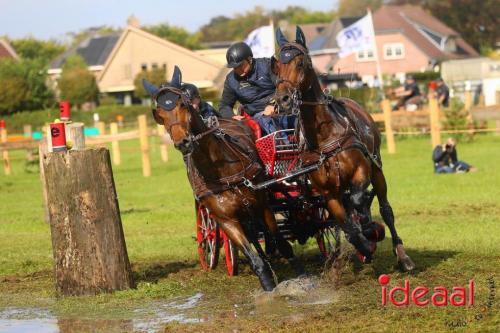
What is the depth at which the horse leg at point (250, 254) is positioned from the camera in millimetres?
9375

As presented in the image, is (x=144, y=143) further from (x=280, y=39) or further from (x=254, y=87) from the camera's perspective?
(x=280, y=39)

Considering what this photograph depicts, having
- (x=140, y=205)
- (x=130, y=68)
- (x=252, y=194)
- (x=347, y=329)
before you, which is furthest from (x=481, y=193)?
(x=130, y=68)

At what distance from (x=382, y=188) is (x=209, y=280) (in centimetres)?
207

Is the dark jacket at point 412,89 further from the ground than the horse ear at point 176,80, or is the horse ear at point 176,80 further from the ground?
the horse ear at point 176,80

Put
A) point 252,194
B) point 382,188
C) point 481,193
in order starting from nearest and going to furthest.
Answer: point 252,194, point 382,188, point 481,193

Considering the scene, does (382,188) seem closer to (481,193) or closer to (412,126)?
(481,193)

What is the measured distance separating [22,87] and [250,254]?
57555 mm

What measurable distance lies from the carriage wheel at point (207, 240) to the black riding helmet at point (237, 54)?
5.59 feet

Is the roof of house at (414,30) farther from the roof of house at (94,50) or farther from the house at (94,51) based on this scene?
the roof of house at (94,50)

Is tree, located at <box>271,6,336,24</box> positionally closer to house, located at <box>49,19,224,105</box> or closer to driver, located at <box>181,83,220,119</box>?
house, located at <box>49,19,224,105</box>

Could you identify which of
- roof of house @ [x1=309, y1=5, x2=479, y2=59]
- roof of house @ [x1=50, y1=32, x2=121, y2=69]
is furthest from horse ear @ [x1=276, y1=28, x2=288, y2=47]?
roof of house @ [x1=50, y1=32, x2=121, y2=69]

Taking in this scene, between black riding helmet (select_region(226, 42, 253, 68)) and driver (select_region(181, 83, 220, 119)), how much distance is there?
511 mm

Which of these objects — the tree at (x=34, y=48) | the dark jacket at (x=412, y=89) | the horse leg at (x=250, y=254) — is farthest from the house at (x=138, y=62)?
the horse leg at (x=250, y=254)

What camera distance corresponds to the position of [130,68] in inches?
3396
